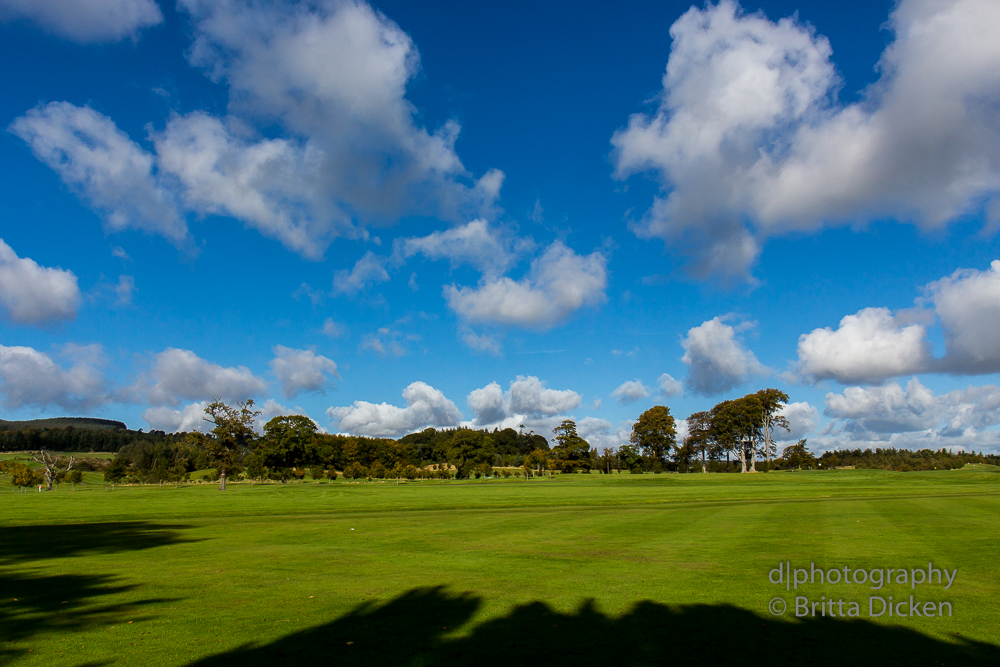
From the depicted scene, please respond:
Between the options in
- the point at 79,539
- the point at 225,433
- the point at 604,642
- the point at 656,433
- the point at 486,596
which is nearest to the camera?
the point at 604,642

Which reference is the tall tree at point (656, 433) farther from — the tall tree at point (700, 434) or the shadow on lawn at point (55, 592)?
the shadow on lawn at point (55, 592)

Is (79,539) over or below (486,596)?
below

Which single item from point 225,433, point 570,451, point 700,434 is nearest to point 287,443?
point 225,433

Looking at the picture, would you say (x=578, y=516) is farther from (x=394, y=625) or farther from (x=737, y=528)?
(x=394, y=625)

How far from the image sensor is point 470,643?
7.72m

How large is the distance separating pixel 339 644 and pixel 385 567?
20.7ft

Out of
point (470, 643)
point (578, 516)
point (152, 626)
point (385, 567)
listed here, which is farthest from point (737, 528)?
point (152, 626)

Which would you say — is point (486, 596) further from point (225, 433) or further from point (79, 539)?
point (225, 433)

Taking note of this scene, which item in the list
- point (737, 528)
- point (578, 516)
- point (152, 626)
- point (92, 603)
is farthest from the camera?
point (578, 516)

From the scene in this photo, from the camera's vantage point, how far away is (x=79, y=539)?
20.7 meters

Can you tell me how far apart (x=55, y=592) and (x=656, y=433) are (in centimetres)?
11755

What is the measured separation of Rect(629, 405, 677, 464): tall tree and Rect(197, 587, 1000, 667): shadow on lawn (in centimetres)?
11439

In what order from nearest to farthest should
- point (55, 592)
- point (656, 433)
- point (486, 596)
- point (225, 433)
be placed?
1. point (486, 596)
2. point (55, 592)
3. point (225, 433)
4. point (656, 433)

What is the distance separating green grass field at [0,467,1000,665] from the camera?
7418 millimetres
